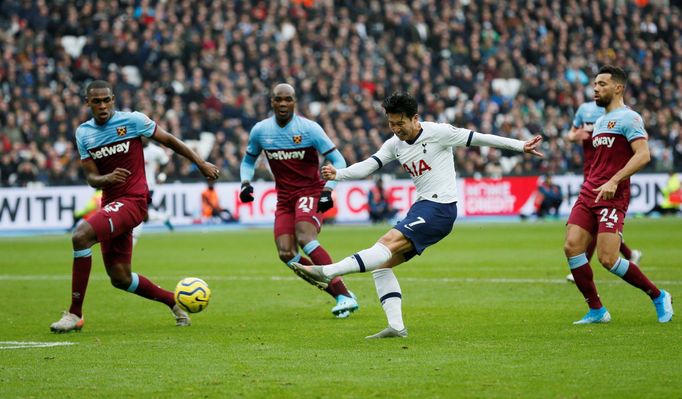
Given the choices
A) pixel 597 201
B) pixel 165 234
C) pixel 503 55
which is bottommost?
pixel 165 234

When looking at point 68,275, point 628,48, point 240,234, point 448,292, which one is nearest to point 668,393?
point 448,292

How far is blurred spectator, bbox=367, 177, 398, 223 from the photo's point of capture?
3422 centimetres

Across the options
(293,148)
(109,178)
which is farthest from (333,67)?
(109,178)

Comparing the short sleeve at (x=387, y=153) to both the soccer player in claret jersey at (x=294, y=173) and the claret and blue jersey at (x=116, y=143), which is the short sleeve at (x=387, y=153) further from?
the claret and blue jersey at (x=116, y=143)

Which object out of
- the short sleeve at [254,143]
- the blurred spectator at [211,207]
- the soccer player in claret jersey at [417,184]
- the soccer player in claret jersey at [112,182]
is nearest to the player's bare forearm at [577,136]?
the soccer player in claret jersey at [417,184]

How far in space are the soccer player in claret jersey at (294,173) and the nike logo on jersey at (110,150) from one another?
170 cm

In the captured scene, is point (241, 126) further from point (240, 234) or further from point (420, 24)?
point (420, 24)

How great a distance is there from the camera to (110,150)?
11414mm

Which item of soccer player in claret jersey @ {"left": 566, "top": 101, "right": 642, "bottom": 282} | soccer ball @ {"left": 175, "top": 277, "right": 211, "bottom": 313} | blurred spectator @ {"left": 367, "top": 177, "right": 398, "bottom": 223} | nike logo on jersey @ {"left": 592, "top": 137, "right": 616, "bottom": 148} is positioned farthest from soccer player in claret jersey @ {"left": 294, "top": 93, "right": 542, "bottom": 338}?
blurred spectator @ {"left": 367, "top": 177, "right": 398, "bottom": 223}

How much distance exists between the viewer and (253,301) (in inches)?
561

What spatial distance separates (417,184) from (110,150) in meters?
3.28

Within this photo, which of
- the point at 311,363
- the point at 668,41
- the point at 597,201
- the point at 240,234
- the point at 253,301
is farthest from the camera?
the point at 668,41

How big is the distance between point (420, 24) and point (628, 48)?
8.40 metres

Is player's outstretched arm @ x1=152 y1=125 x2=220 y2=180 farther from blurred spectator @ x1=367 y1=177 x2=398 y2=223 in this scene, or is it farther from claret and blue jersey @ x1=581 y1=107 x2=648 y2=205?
blurred spectator @ x1=367 y1=177 x2=398 y2=223
